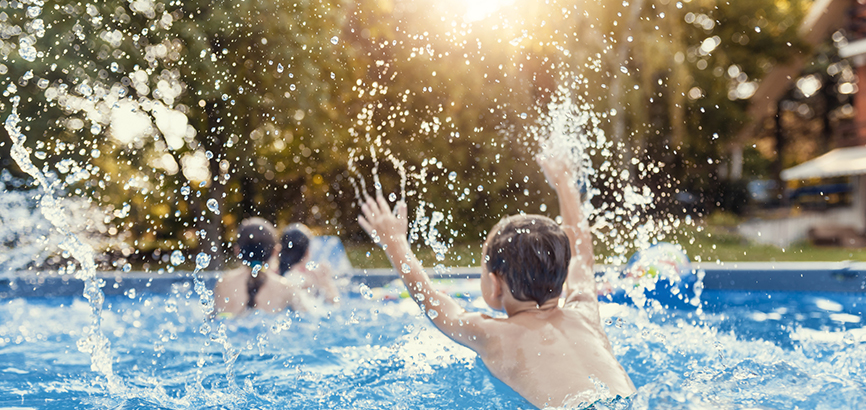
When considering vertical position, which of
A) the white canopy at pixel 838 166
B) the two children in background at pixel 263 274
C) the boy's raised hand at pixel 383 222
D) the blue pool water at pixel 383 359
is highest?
the white canopy at pixel 838 166

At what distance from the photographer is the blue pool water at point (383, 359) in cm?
281

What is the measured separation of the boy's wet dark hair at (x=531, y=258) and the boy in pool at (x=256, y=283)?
2.47 m

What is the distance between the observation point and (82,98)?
9.57 metres

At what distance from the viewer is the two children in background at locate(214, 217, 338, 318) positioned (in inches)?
181

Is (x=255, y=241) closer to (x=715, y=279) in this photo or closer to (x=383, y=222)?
(x=383, y=222)

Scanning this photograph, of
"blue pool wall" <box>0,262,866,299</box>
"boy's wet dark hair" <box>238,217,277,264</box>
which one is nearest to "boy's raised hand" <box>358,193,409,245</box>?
"boy's wet dark hair" <box>238,217,277,264</box>

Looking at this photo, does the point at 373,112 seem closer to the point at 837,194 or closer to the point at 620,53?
the point at 620,53

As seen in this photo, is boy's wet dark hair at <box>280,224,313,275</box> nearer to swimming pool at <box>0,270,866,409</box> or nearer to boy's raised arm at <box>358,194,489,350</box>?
swimming pool at <box>0,270,866,409</box>

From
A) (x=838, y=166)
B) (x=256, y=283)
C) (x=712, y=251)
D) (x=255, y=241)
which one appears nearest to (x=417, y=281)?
(x=255, y=241)

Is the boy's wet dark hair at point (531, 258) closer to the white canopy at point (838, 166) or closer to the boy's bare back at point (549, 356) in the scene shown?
the boy's bare back at point (549, 356)

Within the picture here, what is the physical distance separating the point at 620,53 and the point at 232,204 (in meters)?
9.08

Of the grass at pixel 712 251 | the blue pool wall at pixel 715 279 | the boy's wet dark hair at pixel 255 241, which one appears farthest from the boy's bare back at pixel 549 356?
the grass at pixel 712 251

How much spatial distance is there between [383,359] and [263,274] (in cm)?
149

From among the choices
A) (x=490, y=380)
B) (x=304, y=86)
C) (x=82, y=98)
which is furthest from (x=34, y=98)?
(x=490, y=380)
